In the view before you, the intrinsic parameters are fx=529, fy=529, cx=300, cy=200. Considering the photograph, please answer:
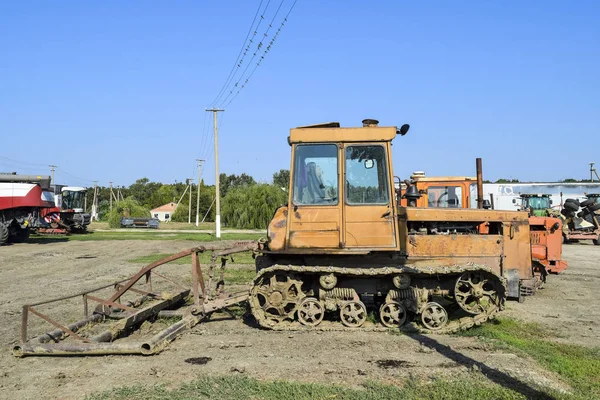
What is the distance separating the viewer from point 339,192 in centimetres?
791

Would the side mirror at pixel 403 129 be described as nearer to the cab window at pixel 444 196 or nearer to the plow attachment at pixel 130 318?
the plow attachment at pixel 130 318

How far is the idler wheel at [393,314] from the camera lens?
7.87 metres

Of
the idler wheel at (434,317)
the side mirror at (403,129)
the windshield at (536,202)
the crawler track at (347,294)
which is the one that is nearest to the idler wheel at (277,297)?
the crawler track at (347,294)

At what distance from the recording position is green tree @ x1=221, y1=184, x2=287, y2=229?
4369 cm

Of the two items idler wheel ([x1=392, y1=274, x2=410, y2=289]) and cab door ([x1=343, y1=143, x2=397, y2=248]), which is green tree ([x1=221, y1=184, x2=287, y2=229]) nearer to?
cab door ([x1=343, y1=143, x2=397, y2=248])

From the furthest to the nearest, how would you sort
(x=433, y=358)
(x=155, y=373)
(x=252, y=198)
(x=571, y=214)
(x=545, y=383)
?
(x=252, y=198), (x=571, y=214), (x=433, y=358), (x=155, y=373), (x=545, y=383)

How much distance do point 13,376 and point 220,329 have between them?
292cm

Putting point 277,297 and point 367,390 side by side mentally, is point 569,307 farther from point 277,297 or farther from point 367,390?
point 367,390

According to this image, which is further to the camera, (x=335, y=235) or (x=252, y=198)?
(x=252, y=198)

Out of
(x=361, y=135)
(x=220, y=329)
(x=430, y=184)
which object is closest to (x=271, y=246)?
(x=220, y=329)

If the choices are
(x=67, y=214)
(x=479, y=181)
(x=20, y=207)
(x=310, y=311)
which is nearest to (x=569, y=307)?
(x=479, y=181)

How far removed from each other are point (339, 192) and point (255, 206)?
36350 millimetres

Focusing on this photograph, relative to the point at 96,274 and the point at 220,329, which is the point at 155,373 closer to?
the point at 220,329

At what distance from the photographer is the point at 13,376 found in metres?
5.84
